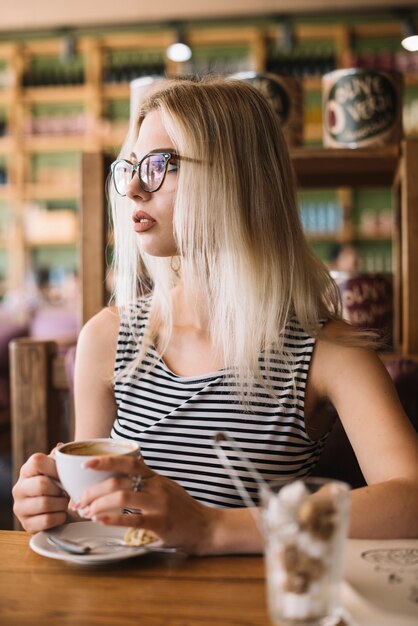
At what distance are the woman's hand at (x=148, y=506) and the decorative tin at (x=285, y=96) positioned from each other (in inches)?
35.1

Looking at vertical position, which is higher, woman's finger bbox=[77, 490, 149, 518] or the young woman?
the young woman

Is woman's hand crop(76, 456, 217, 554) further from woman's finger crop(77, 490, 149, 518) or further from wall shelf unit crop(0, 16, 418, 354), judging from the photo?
wall shelf unit crop(0, 16, 418, 354)

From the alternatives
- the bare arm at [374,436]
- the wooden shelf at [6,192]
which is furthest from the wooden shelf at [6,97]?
the bare arm at [374,436]

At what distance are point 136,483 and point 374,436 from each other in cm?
39

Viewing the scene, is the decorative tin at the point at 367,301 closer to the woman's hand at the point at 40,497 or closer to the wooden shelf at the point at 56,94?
the woman's hand at the point at 40,497

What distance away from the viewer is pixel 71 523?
89 cm

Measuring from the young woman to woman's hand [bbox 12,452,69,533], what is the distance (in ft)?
0.82

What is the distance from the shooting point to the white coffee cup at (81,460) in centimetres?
71

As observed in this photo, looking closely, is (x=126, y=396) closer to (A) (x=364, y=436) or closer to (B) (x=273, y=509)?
(A) (x=364, y=436)

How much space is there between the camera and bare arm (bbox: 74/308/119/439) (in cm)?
126

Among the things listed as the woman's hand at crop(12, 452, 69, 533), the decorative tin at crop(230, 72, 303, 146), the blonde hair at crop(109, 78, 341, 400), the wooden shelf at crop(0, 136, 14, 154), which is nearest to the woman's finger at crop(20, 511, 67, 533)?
the woman's hand at crop(12, 452, 69, 533)

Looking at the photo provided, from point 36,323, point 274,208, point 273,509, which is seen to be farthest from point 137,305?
point 36,323

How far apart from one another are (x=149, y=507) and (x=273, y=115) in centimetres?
71

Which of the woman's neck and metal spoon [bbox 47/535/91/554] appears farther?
the woman's neck
